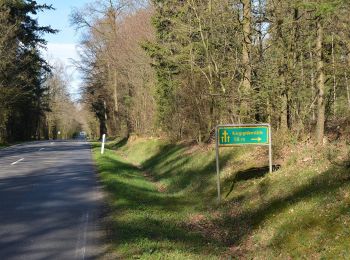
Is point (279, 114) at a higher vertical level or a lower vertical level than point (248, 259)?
higher

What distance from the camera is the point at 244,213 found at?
10.2 m

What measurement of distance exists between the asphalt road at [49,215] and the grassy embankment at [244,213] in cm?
51

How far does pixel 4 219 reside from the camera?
9672mm

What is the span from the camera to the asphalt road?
7.57 metres

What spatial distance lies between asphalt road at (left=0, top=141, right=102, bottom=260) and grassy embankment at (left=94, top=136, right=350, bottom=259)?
0.51 metres

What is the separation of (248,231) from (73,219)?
3619 mm

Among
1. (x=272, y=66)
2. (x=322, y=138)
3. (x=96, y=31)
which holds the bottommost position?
(x=322, y=138)

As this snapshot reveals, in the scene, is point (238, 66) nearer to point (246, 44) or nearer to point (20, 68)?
point (246, 44)

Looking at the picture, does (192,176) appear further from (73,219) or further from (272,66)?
(73,219)

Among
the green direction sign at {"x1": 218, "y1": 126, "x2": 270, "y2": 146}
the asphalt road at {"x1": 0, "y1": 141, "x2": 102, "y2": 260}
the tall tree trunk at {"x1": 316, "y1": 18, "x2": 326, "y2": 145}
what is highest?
the tall tree trunk at {"x1": 316, "y1": 18, "x2": 326, "y2": 145}

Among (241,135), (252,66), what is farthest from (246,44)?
(241,135)

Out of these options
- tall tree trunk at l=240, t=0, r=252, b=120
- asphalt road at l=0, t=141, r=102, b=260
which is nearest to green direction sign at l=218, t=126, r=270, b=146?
asphalt road at l=0, t=141, r=102, b=260

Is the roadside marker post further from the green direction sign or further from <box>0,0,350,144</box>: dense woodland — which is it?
<box>0,0,350,144</box>: dense woodland

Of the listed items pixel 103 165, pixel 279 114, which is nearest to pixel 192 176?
pixel 279 114
